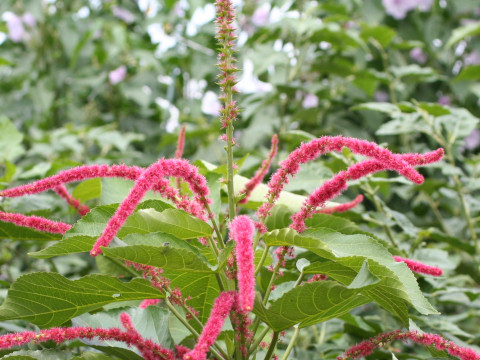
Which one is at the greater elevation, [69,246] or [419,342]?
[69,246]

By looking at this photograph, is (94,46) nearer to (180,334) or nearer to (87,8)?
(87,8)

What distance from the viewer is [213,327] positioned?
78 cm

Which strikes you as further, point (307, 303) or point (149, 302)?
point (149, 302)

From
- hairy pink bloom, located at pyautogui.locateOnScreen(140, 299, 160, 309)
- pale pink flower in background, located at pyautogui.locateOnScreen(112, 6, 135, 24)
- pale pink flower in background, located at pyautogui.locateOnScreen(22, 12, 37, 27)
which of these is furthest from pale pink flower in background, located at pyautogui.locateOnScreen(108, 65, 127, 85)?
hairy pink bloom, located at pyautogui.locateOnScreen(140, 299, 160, 309)

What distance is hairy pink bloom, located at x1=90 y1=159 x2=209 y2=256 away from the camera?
31.8 inches

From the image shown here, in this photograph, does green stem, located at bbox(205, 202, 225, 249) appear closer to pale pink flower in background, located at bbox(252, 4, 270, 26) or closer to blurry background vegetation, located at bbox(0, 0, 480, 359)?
blurry background vegetation, located at bbox(0, 0, 480, 359)

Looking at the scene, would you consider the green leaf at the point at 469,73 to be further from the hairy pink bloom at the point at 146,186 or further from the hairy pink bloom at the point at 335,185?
the hairy pink bloom at the point at 146,186

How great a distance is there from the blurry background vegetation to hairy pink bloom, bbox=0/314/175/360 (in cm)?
65

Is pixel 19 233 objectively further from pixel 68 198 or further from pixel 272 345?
pixel 272 345

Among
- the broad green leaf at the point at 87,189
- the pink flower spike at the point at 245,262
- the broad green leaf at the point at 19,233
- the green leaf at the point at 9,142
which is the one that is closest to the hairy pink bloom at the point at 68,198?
the broad green leaf at the point at 19,233

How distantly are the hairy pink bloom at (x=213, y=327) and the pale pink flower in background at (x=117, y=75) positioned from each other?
3.37m

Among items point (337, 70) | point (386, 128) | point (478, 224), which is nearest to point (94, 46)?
point (337, 70)

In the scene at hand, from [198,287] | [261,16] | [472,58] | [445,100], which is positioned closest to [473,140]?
[445,100]

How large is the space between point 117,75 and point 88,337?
337cm
